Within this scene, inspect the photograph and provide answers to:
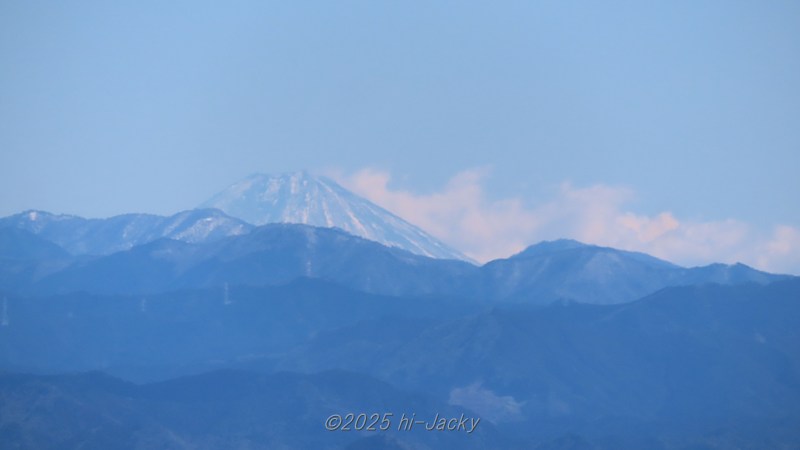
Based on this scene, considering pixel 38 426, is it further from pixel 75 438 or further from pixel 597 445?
pixel 597 445

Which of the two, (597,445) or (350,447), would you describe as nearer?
(350,447)

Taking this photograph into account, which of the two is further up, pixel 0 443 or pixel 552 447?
pixel 552 447

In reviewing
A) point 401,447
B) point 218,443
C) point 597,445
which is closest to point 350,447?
point 401,447

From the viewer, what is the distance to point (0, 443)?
7633 inches

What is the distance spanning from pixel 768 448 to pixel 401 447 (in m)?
56.3

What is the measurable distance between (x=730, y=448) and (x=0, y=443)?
105163mm

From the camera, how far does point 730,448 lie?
200m

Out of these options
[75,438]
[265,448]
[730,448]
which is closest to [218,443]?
[265,448]

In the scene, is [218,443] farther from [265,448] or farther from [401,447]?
[401,447]

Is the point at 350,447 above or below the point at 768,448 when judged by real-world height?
below

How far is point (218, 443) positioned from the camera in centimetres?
19938

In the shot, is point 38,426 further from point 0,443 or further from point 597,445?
point 597,445

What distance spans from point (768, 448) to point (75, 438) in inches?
3962

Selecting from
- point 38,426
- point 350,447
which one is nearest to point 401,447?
point 350,447
